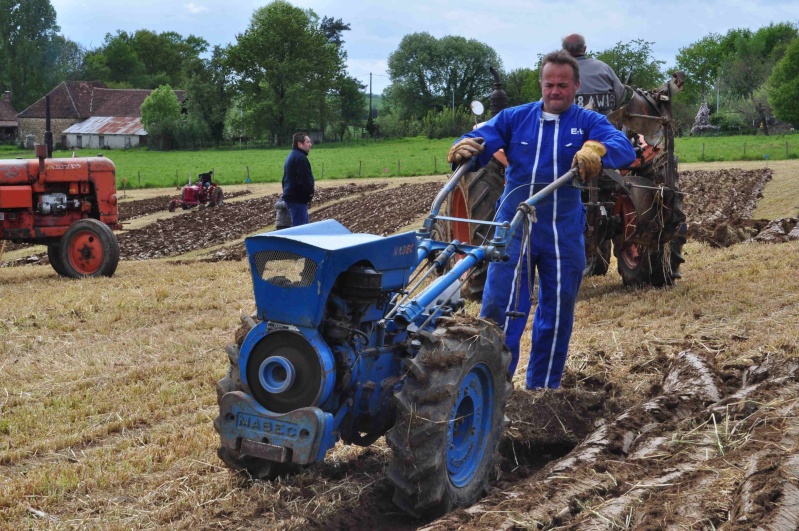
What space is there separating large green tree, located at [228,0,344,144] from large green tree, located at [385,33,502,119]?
8306 millimetres

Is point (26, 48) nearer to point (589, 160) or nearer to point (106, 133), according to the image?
point (106, 133)

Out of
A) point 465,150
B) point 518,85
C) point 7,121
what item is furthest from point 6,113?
point 465,150

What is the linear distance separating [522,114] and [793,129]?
62.5 m

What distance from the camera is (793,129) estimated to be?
205 ft

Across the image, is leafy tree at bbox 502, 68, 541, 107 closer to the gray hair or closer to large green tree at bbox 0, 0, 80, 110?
large green tree at bbox 0, 0, 80, 110

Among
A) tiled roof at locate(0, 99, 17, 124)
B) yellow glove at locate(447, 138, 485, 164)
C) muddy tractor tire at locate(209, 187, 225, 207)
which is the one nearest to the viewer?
yellow glove at locate(447, 138, 485, 164)

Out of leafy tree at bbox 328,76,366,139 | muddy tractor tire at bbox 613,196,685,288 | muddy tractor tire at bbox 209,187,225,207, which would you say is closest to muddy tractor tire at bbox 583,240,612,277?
muddy tractor tire at bbox 613,196,685,288

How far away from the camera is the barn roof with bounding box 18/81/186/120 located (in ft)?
240

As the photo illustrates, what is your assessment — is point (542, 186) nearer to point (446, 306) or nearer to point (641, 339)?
point (446, 306)

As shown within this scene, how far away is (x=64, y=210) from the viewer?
42.5ft

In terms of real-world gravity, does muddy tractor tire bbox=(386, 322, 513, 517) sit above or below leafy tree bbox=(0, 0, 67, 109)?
below

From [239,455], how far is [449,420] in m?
0.97

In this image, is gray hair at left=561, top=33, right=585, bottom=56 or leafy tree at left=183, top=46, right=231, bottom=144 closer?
gray hair at left=561, top=33, right=585, bottom=56

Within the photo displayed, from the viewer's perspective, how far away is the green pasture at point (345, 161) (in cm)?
3450
